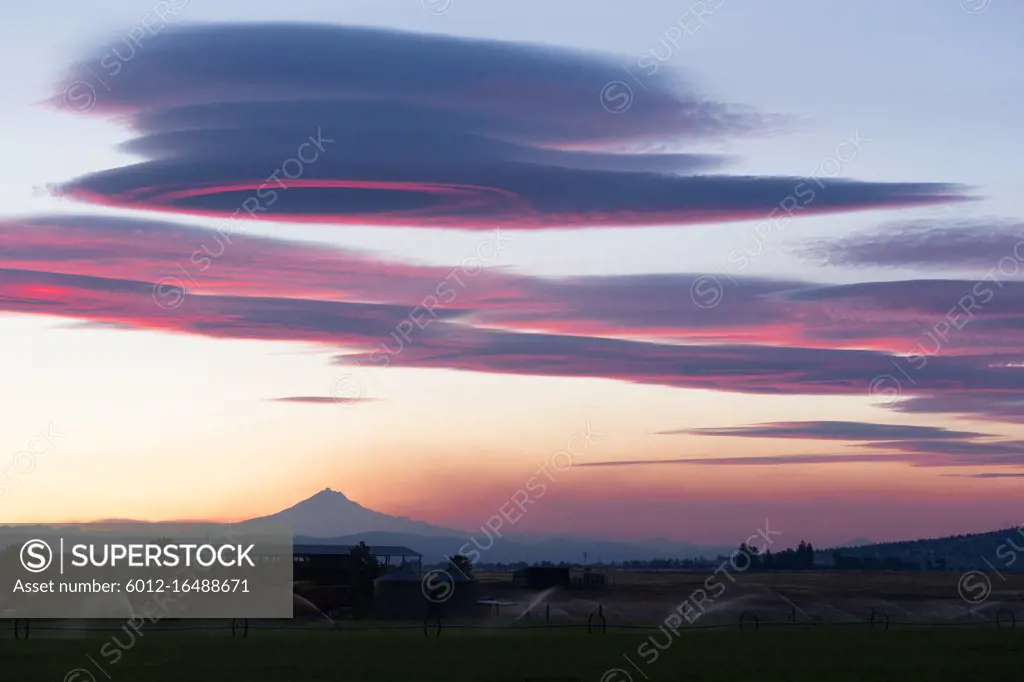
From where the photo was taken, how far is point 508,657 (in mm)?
53500

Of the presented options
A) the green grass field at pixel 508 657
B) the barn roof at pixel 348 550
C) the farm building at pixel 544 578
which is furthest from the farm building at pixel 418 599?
the farm building at pixel 544 578

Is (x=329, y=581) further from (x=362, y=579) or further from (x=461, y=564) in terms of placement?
(x=461, y=564)

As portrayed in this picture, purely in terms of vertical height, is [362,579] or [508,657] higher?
[362,579]

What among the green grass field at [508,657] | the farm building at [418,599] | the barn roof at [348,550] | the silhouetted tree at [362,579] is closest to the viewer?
the green grass field at [508,657]

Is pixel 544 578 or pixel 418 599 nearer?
pixel 418 599

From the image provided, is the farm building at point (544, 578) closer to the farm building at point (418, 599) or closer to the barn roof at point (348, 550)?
the barn roof at point (348, 550)

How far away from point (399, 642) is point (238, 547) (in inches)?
1176

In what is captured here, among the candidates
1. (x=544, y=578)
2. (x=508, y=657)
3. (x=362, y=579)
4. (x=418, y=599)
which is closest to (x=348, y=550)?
(x=362, y=579)

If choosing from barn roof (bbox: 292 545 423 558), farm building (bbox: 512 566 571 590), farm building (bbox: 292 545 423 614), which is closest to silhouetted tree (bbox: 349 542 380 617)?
farm building (bbox: 292 545 423 614)

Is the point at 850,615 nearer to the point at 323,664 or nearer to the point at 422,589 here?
the point at 422,589

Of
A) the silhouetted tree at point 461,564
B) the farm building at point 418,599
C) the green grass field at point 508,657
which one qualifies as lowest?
the green grass field at point 508,657

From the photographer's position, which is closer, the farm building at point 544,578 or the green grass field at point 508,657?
the green grass field at point 508,657

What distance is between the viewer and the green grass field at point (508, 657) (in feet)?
147

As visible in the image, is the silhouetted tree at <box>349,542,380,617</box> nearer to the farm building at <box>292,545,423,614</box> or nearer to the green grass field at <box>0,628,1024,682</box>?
the farm building at <box>292,545,423,614</box>
